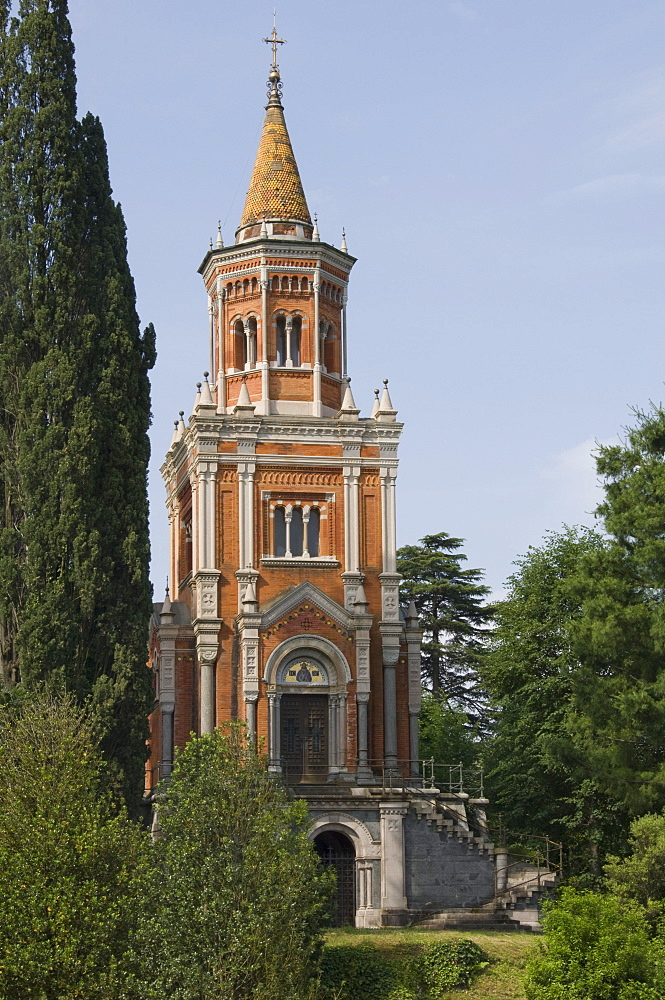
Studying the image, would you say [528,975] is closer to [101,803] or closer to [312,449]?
[101,803]

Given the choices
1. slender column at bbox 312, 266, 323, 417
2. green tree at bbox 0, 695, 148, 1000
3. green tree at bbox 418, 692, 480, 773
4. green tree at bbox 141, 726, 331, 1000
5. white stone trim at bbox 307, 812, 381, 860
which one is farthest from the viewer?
green tree at bbox 418, 692, 480, 773

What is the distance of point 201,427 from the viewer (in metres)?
46.6

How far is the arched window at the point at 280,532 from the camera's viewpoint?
47125 millimetres

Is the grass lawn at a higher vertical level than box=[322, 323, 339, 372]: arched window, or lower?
lower

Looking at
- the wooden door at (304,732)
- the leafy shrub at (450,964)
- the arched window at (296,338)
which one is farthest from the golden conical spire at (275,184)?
the leafy shrub at (450,964)

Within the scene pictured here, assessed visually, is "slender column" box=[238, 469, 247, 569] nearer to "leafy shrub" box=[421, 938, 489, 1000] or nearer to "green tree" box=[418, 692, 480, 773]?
"leafy shrub" box=[421, 938, 489, 1000]

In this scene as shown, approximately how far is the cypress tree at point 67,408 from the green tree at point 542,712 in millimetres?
14597

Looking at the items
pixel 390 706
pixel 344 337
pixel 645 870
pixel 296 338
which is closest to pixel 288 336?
pixel 296 338

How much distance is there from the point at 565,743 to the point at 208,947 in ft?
47.2

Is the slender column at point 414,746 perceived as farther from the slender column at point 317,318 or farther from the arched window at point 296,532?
the slender column at point 317,318

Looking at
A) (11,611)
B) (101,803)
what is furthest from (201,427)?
(101,803)

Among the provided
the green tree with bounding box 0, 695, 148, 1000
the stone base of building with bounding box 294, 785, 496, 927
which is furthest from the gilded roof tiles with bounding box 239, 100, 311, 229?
the green tree with bounding box 0, 695, 148, 1000

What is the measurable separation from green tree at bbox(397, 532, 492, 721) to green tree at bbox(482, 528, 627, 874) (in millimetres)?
12808

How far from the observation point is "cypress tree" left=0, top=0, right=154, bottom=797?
3541 centimetres
